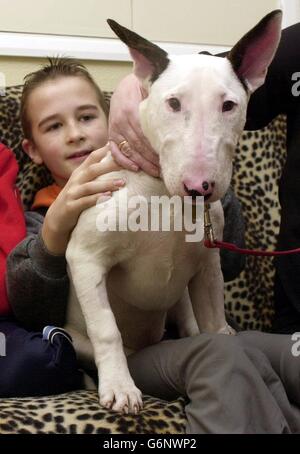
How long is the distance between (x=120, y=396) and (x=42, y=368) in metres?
0.20

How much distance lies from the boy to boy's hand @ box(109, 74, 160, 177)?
0.04 m

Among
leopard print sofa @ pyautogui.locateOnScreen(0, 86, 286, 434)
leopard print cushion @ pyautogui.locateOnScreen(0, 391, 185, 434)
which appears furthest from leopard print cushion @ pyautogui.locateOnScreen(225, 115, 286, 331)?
leopard print cushion @ pyautogui.locateOnScreen(0, 391, 185, 434)

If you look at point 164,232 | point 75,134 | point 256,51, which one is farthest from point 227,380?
point 75,134

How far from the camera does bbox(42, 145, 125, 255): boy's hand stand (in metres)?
1.03

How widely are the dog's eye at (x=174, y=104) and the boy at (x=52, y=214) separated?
196 millimetres

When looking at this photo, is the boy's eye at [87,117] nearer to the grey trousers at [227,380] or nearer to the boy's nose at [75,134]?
the boy's nose at [75,134]

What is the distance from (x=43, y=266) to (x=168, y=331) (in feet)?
1.04

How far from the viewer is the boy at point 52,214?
3.50ft

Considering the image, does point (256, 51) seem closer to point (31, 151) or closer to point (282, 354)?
point (282, 354)

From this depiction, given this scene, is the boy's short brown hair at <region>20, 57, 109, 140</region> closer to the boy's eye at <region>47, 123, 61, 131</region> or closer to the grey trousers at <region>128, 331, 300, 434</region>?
the boy's eye at <region>47, 123, 61, 131</region>

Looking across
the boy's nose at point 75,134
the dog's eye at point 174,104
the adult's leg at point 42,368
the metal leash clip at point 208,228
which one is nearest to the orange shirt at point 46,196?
the boy's nose at point 75,134

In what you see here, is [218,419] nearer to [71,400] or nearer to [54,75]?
[71,400]

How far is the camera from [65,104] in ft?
4.53
